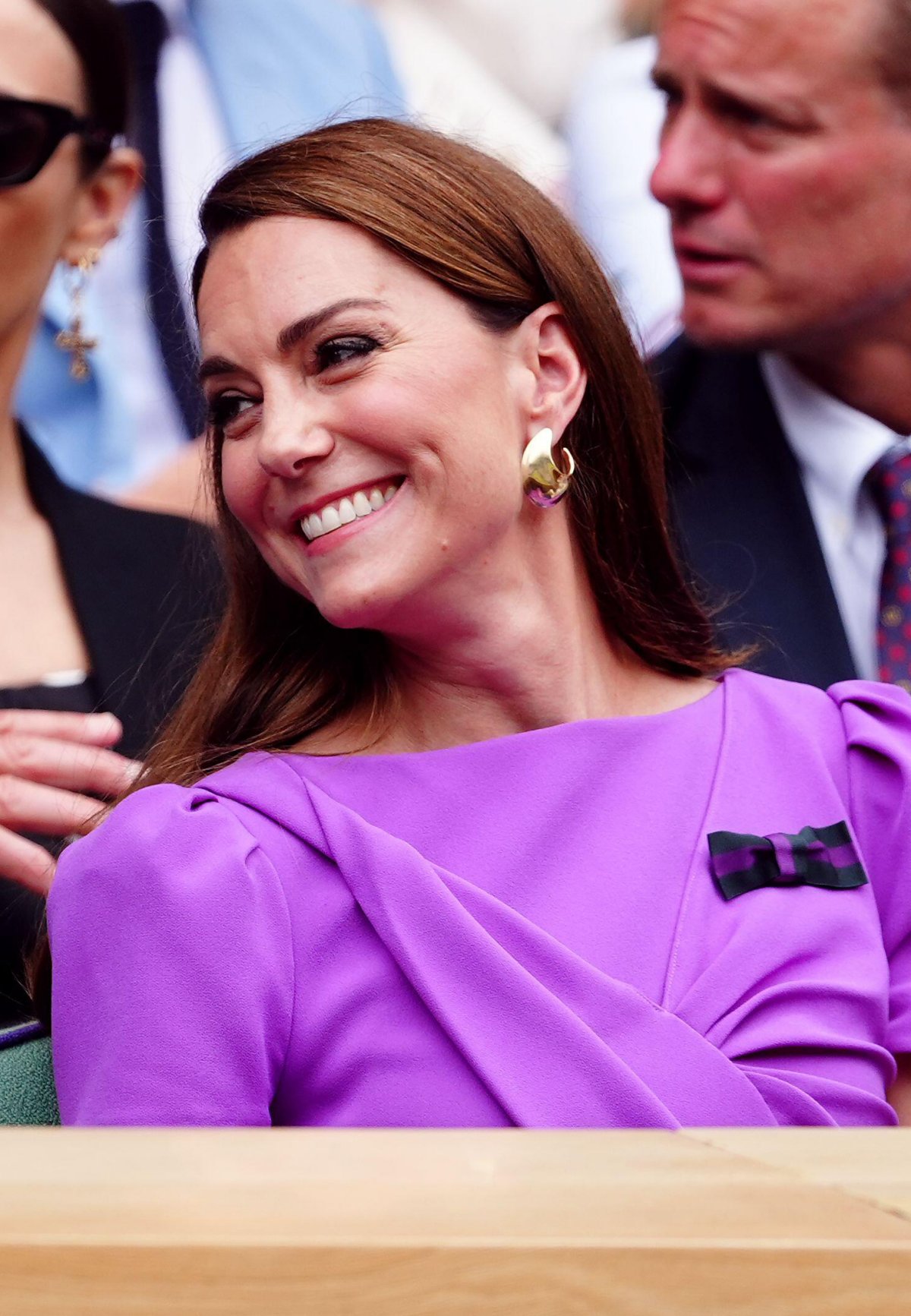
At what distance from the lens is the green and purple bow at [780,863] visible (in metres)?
1.29

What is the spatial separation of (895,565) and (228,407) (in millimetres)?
917

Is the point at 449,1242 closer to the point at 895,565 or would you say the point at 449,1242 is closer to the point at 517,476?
the point at 517,476

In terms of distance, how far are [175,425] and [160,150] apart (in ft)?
1.31

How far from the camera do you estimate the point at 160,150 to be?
2.57 meters

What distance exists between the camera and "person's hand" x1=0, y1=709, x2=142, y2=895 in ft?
5.42

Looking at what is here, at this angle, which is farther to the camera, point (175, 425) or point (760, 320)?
point (175, 425)

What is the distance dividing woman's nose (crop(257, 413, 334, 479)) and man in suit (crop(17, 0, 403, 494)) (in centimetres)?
124

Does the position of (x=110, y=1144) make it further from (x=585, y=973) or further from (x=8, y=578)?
(x=8, y=578)

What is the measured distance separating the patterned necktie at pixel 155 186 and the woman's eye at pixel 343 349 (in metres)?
1.23

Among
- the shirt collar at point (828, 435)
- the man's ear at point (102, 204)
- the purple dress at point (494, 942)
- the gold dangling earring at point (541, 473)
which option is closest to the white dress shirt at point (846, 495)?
the shirt collar at point (828, 435)

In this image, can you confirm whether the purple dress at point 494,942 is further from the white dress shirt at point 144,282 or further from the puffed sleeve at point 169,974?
the white dress shirt at point 144,282

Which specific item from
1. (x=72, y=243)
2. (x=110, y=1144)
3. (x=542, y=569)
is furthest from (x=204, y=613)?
(x=110, y=1144)

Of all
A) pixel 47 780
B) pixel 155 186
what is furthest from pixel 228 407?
pixel 155 186

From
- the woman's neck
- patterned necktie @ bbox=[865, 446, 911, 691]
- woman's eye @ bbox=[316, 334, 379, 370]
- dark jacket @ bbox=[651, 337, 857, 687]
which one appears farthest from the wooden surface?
the woman's neck
